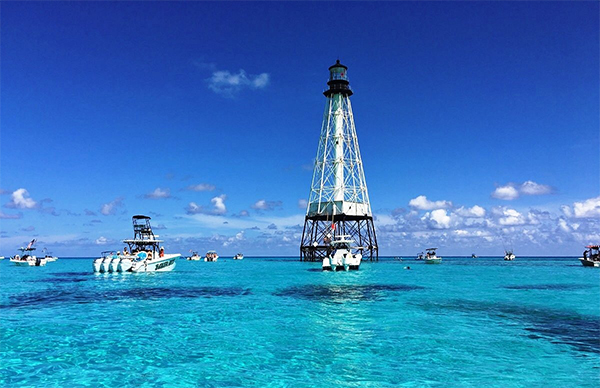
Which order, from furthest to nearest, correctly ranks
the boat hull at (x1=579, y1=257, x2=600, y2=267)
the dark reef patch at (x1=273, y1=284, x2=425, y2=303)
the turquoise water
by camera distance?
1. the boat hull at (x1=579, y1=257, x2=600, y2=267)
2. the dark reef patch at (x1=273, y1=284, x2=425, y2=303)
3. the turquoise water

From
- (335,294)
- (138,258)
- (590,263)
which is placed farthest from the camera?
(590,263)

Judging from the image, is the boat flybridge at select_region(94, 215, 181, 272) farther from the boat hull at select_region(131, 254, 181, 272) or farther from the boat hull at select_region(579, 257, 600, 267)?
the boat hull at select_region(579, 257, 600, 267)

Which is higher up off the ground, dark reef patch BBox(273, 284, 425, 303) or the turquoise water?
the turquoise water

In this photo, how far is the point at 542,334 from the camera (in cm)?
1823

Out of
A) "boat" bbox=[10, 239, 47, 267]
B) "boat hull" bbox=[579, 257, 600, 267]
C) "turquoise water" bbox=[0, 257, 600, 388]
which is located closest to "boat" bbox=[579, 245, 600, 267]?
"boat hull" bbox=[579, 257, 600, 267]

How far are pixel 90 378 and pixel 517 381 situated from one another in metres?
13.3

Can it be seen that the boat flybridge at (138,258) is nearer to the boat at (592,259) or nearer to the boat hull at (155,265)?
the boat hull at (155,265)

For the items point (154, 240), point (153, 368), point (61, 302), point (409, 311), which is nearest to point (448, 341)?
point (409, 311)

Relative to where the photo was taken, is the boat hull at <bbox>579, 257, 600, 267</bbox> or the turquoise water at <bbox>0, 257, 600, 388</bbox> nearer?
the turquoise water at <bbox>0, 257, 600, 388</bbox>

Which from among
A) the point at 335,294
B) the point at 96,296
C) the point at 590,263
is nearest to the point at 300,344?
the point at 335,294

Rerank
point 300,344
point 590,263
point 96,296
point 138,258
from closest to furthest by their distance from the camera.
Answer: point 300,344 < point 96,296 < point 138,258 < point 590,263

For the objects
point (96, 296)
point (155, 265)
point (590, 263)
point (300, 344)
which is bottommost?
point (590, 263)

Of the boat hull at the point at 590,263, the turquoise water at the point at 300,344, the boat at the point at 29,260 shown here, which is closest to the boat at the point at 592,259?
the boat hull at the point at 590,263

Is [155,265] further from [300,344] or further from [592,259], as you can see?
[592,259]
